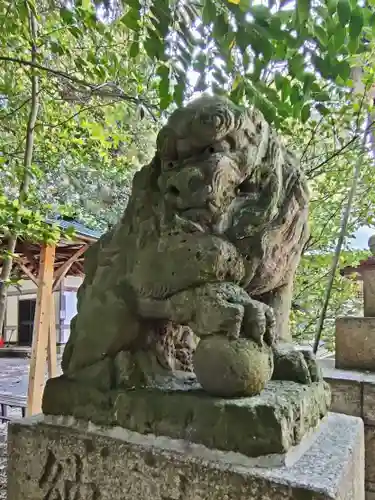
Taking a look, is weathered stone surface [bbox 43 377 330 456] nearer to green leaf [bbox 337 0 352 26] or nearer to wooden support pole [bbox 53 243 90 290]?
green leaf [bbox 337 0 352 26]

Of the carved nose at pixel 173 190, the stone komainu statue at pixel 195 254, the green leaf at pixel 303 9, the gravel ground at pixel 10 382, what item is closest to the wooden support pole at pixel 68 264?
the gravel ground at pixel 10 382

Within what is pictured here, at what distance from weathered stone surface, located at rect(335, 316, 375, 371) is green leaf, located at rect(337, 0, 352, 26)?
164 centimetres

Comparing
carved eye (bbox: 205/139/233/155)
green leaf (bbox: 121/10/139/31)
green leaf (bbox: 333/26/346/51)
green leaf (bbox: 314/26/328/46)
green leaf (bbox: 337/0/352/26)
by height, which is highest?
green leaf (bbox: 121/10/139/31)

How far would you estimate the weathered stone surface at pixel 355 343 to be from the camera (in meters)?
2.31

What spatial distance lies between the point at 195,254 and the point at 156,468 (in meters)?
0.49

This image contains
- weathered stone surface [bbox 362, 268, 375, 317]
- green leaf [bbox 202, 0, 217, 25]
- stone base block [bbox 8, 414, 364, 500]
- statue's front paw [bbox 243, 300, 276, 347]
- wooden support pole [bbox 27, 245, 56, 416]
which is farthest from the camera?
wooden support pole [bbox 27, 245, 56, 416]

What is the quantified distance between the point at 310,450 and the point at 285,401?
0.14 metres

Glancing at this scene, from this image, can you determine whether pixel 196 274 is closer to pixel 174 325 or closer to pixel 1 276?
pixel 174 325

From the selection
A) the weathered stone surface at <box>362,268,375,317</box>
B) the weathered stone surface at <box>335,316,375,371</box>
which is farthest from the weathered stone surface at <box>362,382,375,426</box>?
the weathered stone surface at <box>362,268,375,317</box>

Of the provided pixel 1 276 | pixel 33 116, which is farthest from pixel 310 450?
pixel 33 116

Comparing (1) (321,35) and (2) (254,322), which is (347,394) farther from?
(1) (321,35)

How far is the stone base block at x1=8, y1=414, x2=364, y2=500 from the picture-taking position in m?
0.87

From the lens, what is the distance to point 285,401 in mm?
987

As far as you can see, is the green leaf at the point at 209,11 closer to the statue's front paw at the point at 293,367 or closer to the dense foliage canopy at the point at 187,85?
the dense foliage canopy at the point at 187,85
